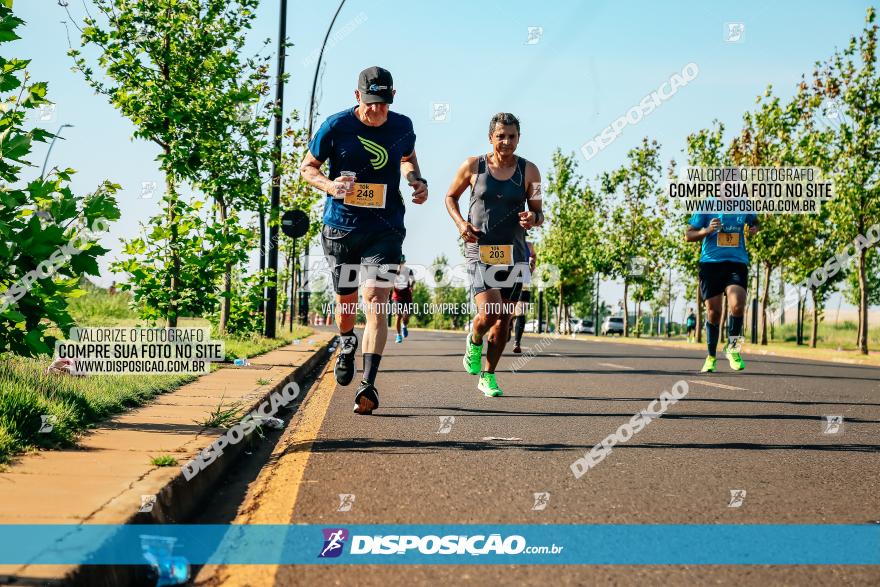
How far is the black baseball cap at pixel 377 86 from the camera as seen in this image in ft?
21.6

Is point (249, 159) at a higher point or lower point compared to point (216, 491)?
higher

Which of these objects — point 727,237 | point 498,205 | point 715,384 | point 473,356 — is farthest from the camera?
point 727,237

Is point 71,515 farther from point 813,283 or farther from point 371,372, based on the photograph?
point 813,283

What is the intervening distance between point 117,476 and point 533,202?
512 cm

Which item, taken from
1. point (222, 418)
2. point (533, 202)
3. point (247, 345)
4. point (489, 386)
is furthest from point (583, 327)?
point (222, 418)

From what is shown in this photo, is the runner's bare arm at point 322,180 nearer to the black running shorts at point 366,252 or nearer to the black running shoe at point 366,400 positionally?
the black running shorts at point 366,252

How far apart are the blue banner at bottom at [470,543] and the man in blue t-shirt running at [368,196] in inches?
121

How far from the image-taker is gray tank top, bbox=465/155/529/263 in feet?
27.6

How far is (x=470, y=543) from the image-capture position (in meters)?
3.49

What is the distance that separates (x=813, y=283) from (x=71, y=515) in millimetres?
41522

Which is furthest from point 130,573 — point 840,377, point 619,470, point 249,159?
point 840,377

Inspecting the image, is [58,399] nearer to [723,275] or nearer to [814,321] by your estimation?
[723,275]

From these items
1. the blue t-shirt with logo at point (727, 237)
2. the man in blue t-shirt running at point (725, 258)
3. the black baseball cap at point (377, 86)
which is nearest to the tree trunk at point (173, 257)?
the black baseball cap at point (377, 86)

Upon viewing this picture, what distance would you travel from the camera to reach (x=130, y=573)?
3227 millimetres
